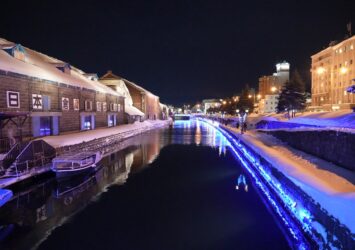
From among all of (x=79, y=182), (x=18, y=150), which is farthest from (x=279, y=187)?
(x=18, y=150)

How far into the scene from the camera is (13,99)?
23.2m

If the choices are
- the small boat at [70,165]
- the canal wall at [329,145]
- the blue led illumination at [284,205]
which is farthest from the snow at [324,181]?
the small boat at [70,165]

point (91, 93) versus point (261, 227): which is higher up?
point (91, 93)

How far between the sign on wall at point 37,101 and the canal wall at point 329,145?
73.2 ft

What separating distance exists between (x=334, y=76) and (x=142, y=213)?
80.3 metres

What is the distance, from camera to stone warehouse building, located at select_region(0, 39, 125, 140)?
2242 cm

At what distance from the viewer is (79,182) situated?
18.0 m

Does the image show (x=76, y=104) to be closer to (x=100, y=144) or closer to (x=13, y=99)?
(x=100, y=144)

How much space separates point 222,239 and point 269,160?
893cm

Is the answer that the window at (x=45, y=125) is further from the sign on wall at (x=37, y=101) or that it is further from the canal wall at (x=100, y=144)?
the canal wall at (x=100, y=144)

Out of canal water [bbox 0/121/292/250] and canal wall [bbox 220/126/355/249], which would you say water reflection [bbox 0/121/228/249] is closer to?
canal water [bbox 0/121/292/250]

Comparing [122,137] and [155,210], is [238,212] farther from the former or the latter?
[122,137]

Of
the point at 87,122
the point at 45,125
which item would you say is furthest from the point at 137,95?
the point at 45,125

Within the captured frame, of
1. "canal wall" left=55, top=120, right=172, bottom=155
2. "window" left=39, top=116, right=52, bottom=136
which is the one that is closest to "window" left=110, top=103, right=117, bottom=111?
"canal wall" left=55, top=120, right=172, bottom=155
